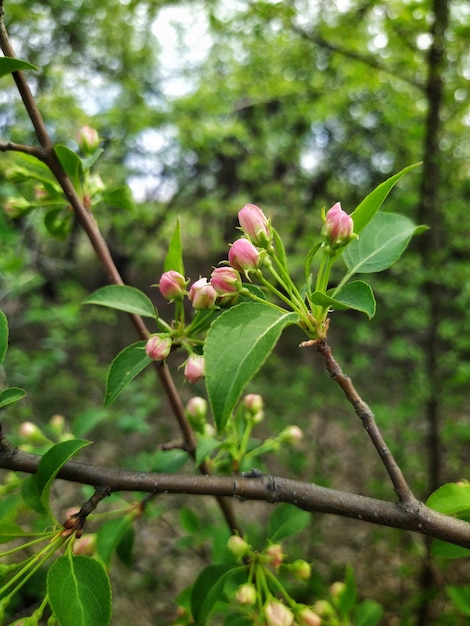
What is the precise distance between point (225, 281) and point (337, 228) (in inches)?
6.4

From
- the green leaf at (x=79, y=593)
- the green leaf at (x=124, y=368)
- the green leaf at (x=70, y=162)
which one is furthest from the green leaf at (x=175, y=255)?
the green leaf at (x=79, y=593)

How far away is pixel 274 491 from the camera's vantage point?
621mm

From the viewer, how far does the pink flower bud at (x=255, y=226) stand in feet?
2.09

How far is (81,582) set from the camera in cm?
60

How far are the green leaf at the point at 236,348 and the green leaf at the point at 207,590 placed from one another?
49 centimetres

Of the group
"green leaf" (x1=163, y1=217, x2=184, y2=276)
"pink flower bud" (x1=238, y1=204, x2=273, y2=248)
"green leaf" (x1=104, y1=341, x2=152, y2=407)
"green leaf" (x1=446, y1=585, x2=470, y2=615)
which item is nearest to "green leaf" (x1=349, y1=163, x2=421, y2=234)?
"pink flower bud" (x1=238, y1=204, x2=273, y2=248)

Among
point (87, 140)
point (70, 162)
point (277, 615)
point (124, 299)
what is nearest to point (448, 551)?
point (277, 615)

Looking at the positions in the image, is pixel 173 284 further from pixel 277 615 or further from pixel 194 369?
pixel 277 615

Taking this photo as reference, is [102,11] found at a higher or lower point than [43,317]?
higher

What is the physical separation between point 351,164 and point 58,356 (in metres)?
3.48

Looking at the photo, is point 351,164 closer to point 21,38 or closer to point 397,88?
point 397,88

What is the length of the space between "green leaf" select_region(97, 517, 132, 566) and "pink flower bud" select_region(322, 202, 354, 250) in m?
0.65

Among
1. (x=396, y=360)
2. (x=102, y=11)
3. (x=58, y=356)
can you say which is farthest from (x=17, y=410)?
(x=102, y=11)

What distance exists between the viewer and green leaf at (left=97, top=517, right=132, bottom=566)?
0.86m
